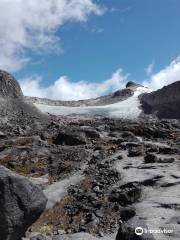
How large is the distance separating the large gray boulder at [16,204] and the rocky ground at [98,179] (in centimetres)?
221

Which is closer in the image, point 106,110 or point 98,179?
point 98,179

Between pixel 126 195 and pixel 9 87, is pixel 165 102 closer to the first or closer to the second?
pixel 9 87

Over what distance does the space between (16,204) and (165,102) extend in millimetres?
85956

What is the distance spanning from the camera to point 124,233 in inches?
569

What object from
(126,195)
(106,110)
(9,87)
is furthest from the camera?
(106,110)

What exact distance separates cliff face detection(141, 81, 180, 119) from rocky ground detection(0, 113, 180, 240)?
152 feet

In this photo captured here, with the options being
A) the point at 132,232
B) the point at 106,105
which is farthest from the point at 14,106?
the point at 132,232

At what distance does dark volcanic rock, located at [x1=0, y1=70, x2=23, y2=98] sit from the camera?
7101cm

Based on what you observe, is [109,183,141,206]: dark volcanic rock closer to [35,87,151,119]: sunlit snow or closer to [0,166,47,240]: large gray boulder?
[0,166,47,240]: large gray boulder

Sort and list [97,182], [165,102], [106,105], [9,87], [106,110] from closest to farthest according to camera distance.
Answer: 1. [97,182]
2. [9,87]
3. [165,102]
4. [106,110]
5. [106,105]

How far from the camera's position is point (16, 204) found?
1463 centimetres

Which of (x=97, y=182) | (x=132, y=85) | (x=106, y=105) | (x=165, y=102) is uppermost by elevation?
(x=132, y=85)

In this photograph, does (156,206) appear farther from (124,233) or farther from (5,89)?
(5,89)

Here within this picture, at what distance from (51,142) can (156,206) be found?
78.3 ft
